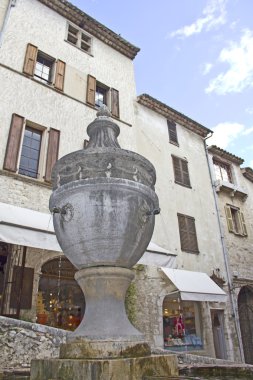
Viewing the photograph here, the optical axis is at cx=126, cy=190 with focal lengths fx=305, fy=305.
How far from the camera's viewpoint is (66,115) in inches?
413

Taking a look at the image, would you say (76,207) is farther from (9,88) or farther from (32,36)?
(32,36)

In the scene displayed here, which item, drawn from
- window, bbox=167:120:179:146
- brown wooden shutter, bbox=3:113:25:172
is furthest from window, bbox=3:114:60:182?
window, bbox=167:120:179:146

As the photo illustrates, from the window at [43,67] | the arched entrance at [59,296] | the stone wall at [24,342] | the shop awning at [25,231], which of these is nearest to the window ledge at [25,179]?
the shop awning at [25,231]

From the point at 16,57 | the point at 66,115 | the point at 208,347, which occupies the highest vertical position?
the point at 16,57

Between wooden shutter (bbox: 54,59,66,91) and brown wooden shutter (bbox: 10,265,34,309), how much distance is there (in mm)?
6532

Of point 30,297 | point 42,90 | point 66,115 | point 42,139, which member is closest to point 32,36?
point 42,90

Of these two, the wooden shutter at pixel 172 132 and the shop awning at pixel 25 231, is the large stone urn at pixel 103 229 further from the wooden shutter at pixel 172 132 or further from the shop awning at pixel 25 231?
the wooden shutter at pixel 172 132

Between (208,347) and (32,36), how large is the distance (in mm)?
12631

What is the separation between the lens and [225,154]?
54.1 ft

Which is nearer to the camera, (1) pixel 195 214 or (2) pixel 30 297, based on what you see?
(2) pixel 30 297

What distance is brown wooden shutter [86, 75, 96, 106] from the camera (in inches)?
453

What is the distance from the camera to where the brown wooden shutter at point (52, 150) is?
Answer: 356 inches

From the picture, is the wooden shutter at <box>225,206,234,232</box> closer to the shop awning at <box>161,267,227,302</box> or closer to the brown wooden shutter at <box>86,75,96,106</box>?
the shop awning at <box>161,267,227,302</box>

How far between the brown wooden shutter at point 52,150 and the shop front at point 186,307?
4.88 metres
